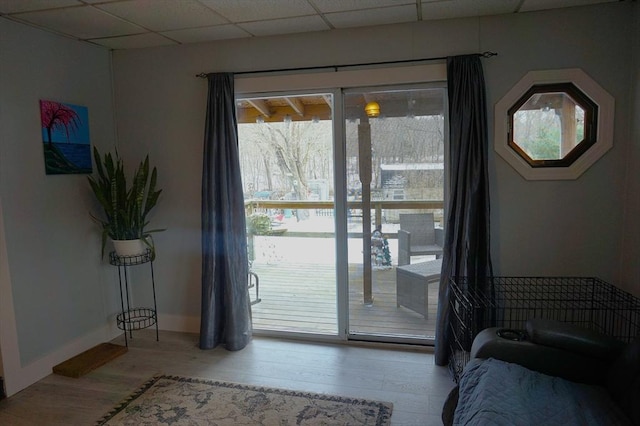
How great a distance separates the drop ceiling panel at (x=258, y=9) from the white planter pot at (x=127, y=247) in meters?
1.83

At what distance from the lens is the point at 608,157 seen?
272 cm

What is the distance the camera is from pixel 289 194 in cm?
349

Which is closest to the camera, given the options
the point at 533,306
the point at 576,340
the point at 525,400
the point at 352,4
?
the point at 525,400

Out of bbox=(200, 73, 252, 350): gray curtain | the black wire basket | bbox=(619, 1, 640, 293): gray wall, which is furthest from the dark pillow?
bbox=(200, 73, 252, 350): gray curtain

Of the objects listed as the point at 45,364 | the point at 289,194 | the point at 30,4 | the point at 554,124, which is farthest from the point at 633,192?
the point at 45,364

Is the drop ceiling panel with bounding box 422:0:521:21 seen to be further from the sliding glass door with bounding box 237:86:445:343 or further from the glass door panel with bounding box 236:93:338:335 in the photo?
the glass door panel with bounding box 236:93:338:335

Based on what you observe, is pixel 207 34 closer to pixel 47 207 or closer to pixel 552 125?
pixel 47 207

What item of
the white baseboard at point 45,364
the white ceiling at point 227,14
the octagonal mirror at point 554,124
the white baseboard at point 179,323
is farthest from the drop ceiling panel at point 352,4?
the white baseboard at point 45,364

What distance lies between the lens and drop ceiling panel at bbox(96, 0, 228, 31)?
2500mm

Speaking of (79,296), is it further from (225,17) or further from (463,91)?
(463,91)

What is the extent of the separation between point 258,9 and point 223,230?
1.60 metres

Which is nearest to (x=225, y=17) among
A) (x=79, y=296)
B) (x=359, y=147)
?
(x=359, y=147)

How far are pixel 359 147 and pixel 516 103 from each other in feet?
3.69

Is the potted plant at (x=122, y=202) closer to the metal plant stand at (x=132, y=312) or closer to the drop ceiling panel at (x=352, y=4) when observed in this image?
the metal plant stand at (x=132, y=312)
